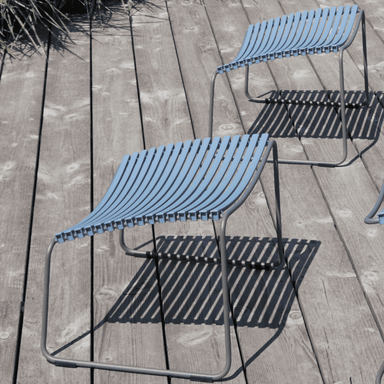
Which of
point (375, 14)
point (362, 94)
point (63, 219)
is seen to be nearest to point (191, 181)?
point (63, 219)

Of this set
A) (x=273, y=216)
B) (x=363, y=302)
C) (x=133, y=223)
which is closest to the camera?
(x=133, y=223)

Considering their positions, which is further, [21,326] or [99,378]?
[21,326]

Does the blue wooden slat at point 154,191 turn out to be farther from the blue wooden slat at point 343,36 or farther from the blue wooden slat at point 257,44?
the blue wooden slat at point 343,36

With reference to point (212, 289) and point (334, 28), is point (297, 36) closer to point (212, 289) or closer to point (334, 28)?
point (334, 28)

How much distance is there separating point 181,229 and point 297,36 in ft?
3.61

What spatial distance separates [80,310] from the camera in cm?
206

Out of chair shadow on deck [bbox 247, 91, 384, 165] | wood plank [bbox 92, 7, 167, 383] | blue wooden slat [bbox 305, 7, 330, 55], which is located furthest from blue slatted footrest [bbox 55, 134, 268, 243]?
chair shadow on deck [bbox 247, 91, 384, 165]

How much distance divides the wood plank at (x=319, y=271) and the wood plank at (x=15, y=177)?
3.27 feet

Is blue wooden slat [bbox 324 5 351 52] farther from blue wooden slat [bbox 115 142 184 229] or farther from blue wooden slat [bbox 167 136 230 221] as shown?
blue wooden slat [bbox 115 142 184 229]

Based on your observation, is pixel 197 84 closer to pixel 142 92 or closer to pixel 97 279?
pixel 142 92

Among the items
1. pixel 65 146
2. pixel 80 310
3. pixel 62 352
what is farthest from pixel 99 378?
pixel 65 146

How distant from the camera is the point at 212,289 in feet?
6.95

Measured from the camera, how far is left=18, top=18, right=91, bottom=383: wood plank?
1936mm

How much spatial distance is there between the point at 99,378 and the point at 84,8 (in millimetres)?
3047
